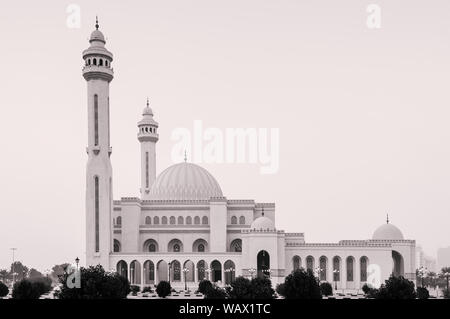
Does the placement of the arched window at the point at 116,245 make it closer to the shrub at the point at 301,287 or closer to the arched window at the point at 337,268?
the arched window at the point at 337,268

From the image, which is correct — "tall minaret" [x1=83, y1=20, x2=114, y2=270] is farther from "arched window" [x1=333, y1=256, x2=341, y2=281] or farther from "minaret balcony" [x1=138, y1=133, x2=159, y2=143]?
"arched window" [x1=333, y1=256, x2=341, y2=281]

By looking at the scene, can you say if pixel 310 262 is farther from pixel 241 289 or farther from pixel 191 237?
pixel 241 289

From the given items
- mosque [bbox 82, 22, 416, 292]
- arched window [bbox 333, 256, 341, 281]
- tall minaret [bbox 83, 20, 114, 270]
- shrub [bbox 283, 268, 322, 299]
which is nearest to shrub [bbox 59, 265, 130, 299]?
shrub [bbox 283, 268, 322, 299]

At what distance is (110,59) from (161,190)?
16825 mm

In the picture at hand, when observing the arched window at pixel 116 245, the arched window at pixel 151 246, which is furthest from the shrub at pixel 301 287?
the arched window at pixel 116 245

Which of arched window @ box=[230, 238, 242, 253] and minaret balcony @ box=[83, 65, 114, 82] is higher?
minaret balcony @ box=[83, 65, 114, 82]

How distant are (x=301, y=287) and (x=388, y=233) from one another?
35.1 meters

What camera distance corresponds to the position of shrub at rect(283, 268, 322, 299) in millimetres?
36188

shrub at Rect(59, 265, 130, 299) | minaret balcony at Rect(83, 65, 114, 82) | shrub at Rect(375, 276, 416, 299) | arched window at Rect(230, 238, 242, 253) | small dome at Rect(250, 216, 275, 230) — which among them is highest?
minaret balcony at Rect(83, 65, 114, 82)

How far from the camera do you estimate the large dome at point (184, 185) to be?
72.9 metres

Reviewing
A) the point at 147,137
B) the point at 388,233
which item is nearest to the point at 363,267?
the point at 388,233

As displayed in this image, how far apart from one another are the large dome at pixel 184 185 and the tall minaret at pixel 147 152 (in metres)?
3.33

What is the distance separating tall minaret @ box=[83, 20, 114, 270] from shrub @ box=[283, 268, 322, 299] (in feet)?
97.3
